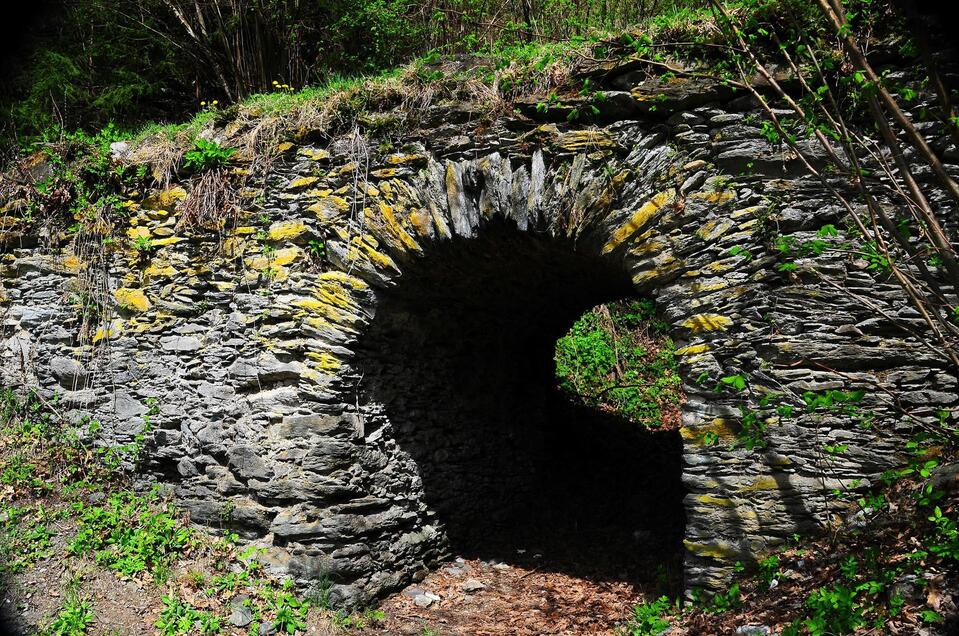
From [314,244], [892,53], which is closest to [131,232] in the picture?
[314,244]

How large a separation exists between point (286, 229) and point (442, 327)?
5.41ft

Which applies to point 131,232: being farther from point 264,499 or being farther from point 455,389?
point 455,389

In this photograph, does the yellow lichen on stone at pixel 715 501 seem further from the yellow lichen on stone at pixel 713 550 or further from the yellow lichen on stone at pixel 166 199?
the yellow lichen on stone at pixel 166 199

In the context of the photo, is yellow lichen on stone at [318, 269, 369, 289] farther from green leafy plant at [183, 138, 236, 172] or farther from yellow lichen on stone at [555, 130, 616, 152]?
yellow lichen on stone at [555, 130, 616, 152]

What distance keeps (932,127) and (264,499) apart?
4.96m

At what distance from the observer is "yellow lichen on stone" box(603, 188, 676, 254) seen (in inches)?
157

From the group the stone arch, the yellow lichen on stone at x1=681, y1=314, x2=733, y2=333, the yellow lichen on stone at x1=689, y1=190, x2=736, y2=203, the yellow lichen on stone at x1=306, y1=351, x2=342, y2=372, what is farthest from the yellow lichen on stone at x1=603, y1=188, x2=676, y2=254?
the yellow lichen on stone at x1=306, y1=351, x2=342, y2=372

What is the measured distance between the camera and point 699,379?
3.80 meters

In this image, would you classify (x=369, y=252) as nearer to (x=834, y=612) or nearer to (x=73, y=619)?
(x=73, y=619)

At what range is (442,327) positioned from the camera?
585 cm

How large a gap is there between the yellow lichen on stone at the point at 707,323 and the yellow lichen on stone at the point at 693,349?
3.8 inches

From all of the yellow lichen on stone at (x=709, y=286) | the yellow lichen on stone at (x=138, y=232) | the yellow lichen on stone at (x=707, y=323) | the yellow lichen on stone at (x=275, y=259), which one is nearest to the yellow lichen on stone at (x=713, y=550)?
the yellow lichen on stone at (x=707, y=323)

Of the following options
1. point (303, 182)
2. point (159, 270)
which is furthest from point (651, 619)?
point (159, 270)

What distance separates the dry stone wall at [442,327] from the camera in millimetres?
3596
